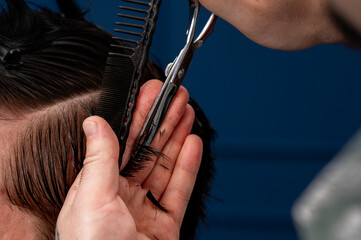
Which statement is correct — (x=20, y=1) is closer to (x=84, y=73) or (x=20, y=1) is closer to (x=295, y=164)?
(x=84, y=73)

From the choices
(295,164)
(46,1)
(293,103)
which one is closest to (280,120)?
(293,103)

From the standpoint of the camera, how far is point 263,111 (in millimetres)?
1598

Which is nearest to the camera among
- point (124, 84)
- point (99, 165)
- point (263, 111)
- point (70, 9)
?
point (99, 165)

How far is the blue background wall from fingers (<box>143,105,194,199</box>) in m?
0.77

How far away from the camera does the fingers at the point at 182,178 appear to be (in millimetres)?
791

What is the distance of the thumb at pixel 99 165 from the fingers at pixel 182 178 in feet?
0.66

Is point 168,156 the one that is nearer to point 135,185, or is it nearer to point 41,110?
point 135,185

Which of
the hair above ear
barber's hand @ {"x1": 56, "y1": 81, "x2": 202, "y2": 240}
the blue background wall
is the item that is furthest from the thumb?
the blue background wall

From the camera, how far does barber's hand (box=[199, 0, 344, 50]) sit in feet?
2.31

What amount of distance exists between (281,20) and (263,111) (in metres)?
0.90

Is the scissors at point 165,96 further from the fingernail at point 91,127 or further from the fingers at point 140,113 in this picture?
the fingernail at point 91,127

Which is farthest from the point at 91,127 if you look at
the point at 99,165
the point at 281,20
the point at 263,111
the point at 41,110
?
the point at 263,111

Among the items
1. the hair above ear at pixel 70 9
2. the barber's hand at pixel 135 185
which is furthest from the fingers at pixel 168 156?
the hair above ear at pixel 70 9

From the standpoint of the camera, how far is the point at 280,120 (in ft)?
5.27
